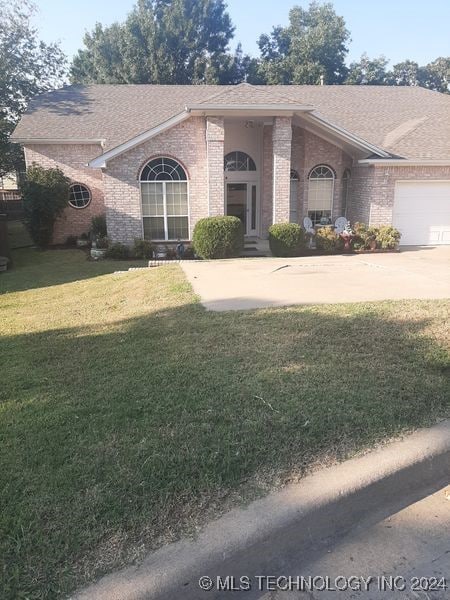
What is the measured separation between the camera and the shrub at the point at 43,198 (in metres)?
16.0

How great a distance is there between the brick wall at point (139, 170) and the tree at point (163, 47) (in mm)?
21229

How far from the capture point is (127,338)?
573 centimetres

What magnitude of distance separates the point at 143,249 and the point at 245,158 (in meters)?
5.17

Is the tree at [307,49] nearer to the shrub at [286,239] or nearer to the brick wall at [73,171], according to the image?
the brick wall at [73,171]

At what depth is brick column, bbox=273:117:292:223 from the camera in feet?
46.0

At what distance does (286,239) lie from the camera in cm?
1361

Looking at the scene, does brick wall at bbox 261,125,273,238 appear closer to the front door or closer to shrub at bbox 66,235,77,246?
the front door

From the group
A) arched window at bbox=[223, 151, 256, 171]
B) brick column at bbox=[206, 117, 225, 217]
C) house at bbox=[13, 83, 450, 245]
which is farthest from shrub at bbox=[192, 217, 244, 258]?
arched window at bbox=[223, 151, 256, 171]

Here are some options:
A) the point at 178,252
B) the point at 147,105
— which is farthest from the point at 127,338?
the point at 147,105

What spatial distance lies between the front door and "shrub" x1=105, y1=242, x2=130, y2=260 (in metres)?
4.17

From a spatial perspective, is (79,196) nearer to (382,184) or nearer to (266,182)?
(266,182)

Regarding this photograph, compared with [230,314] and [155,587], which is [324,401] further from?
[230,314]

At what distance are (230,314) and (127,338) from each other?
Result: 1561mm

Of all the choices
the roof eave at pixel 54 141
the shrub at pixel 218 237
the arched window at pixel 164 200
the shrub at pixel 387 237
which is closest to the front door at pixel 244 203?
the arched window at pixel 164 200
